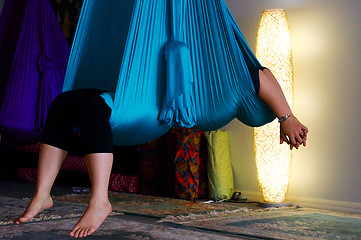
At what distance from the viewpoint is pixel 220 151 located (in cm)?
340

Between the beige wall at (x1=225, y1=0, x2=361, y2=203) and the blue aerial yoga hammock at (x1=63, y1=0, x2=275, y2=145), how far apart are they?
1.43 m

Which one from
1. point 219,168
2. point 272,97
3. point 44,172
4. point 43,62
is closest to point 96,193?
point 44,172

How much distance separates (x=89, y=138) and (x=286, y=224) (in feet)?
4.03

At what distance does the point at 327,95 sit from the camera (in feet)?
9.96

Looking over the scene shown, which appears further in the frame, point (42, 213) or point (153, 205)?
point (153, 205)

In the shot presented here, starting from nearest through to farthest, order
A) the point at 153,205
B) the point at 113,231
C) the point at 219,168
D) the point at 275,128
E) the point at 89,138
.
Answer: the point at 89,138 → the point at 113,231 → the point at 153,205 → the point at 275,128 → the point at 219,168

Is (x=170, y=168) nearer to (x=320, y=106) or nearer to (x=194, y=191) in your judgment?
(x=194, y=191)

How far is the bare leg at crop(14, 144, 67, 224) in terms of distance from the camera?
1539mm

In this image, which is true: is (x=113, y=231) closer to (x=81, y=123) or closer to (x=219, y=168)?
(x=81, y=123)

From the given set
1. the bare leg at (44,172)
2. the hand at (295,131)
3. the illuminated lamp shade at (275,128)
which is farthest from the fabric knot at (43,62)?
the illuminated lamp shade at (275,128)

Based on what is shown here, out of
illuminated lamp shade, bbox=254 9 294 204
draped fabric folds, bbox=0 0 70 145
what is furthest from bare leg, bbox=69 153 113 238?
illuminated lamp shade, bbox=254 9 294 204

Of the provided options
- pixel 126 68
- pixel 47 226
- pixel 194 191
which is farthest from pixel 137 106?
pixel 194 191

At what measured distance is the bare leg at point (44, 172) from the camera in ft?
5.05

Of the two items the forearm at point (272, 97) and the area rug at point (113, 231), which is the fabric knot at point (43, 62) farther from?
the forearm at point (272, 97)
